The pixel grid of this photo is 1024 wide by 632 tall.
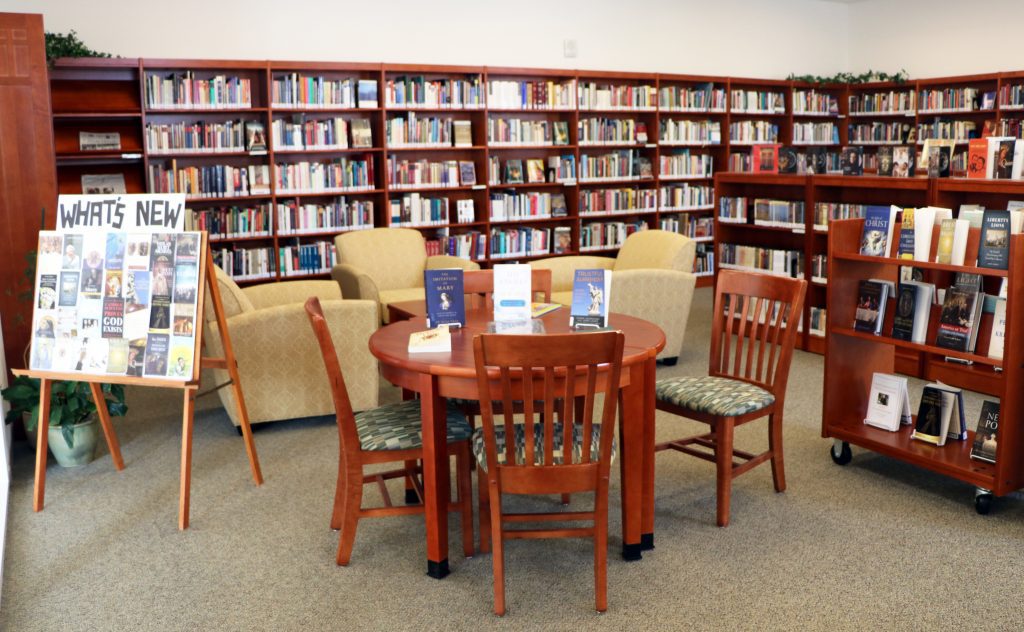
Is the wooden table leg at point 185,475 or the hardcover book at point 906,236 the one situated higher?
the hardcover book at point 906,236

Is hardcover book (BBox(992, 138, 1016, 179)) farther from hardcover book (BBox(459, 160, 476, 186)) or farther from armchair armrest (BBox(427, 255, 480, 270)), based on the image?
hardcover book (BBox(459, 160, 476, 186))

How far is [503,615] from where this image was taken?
3.03m

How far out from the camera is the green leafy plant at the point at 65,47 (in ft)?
21.4

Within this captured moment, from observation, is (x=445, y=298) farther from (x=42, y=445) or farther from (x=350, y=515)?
(x=42, y=445)

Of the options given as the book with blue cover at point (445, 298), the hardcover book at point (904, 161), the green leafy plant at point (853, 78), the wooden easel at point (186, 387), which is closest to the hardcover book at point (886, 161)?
the hardcover book at point (904, 161)

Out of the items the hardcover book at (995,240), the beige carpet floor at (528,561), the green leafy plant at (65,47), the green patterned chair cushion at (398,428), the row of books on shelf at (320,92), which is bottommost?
the beige carpet floor at (528,561)

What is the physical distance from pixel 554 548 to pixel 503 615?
547 mm

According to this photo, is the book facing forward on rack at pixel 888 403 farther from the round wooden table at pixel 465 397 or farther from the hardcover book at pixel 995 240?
the round wooden table at pixel 465 397

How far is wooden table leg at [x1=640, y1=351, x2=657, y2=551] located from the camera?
3.38 metres

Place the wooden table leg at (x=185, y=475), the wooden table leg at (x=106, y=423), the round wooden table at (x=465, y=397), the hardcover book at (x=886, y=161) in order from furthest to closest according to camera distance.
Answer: the hardcover book at (x=886, y=161), the wooden table leg at (x=106, y=423), the wooden table leg at (x=185, y=475), the round wooden table at (x=465, y=397)

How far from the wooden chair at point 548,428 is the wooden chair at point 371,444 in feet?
0.81

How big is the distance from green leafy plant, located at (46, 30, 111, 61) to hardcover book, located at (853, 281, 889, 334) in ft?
18.5

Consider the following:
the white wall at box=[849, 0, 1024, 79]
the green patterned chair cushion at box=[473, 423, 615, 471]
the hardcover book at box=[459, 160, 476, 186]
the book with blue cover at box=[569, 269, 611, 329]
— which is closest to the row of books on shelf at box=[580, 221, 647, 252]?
the hardcover book at box=[459, 160, 476, 186]

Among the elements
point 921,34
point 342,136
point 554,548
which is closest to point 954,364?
point 554,548
